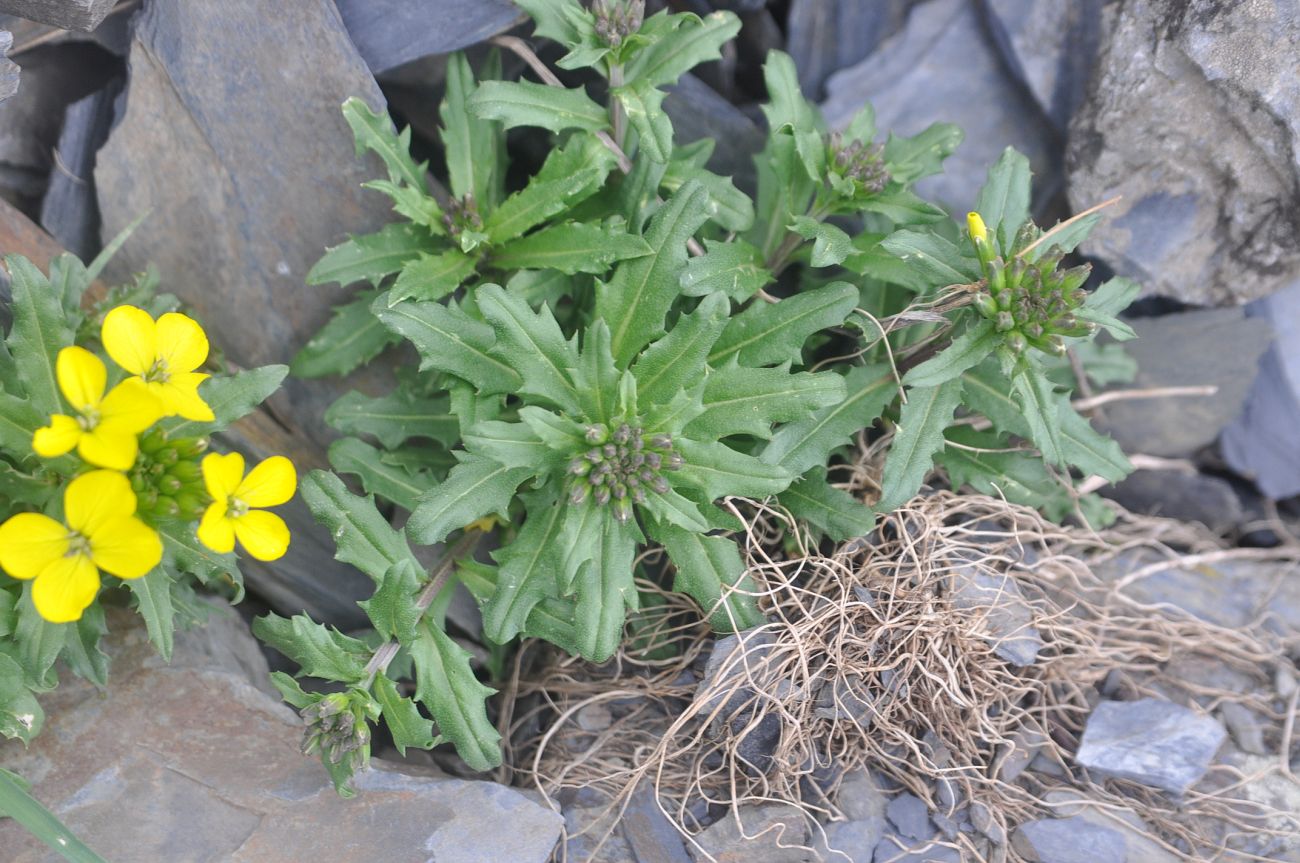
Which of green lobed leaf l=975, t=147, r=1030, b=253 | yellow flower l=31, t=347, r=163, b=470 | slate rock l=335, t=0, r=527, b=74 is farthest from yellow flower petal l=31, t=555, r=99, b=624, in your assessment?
green lobed leaf l=975, t=147, r=1030, b=253

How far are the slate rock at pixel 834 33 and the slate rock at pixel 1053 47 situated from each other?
540 mm

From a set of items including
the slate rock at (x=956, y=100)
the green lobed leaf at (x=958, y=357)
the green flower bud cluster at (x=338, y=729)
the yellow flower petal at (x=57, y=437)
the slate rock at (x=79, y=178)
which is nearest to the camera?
the yellow flower petal at (x=57, y=437)

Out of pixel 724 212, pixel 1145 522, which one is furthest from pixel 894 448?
pixel 1145 522

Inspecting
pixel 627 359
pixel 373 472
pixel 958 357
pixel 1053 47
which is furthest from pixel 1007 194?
pixel 373 472

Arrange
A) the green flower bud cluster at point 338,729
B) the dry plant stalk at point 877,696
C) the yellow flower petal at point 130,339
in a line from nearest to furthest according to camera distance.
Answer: the yellow flower petal at point 130,339
the green flower bud cluster at point 338,729
the dry plant stalk at point 877,696

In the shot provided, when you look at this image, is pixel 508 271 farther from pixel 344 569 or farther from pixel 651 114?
pixel 344 569

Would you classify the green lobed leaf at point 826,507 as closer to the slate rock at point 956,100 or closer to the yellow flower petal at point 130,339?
the slate rock at point 956,100

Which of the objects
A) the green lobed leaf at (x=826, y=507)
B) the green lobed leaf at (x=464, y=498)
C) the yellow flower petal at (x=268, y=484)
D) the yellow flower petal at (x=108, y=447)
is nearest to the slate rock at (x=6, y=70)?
the yellow flower petal at (x=108, y=447)

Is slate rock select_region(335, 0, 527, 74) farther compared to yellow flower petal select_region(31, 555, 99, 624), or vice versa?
slate rock select_region(335, 0, 527, 74)

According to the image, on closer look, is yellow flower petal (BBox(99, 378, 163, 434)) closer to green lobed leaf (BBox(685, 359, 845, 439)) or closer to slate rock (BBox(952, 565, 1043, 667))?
green lobed leaf (BBox(685, 359, 845, 439))

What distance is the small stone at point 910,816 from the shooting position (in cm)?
321

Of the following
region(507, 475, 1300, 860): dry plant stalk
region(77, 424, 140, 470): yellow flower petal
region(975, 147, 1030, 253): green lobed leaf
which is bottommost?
region(507, 475, 1300, 860): dry plant stalk

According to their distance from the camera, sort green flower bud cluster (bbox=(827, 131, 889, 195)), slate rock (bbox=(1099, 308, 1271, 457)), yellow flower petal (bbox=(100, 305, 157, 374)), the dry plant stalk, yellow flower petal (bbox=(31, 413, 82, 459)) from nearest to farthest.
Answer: yellow flower petal (bbox=(31, 413, 82, 459))
yellow flower petal (bbox=(100, 305, 157, 374))
the dry plant stalk
green flower bud cluster (bbox=(827, 131, 889, 195))
slate rock (bbox=(1099, 308, 1271, 457))

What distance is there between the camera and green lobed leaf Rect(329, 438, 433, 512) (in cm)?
336
